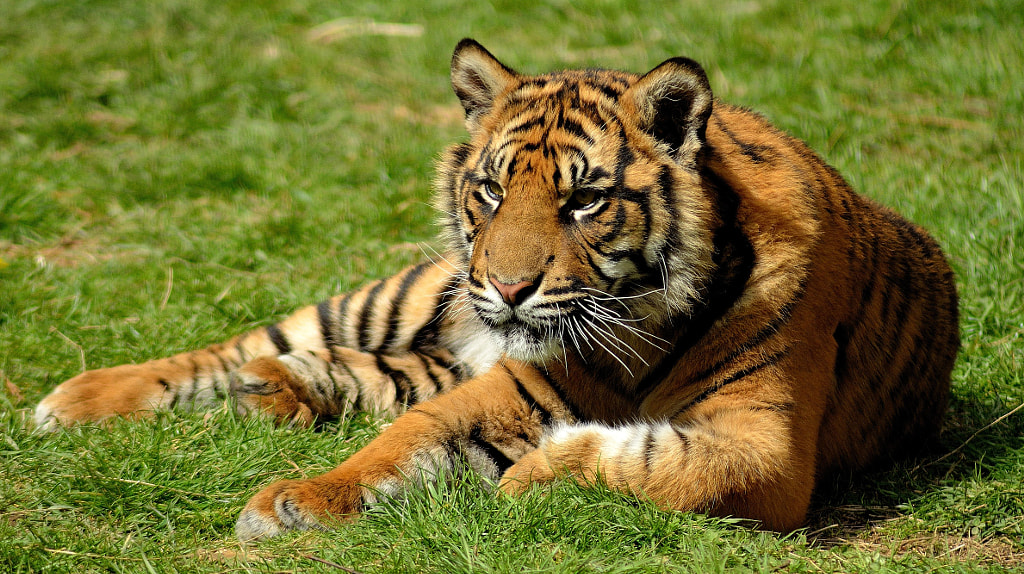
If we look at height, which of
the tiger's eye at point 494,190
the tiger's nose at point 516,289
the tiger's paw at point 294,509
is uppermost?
the tiger's eye at point 494,190

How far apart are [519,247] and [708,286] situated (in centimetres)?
57

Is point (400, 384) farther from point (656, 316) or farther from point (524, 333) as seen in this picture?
point (656, 316)

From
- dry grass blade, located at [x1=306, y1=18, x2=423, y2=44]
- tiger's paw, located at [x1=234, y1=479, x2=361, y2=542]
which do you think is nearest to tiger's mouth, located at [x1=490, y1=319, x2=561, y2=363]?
tiger's paw, located at [x1=234, y1=479, x2=361, y2=542]

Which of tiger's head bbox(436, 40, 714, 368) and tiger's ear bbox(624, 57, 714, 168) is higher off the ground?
tiger's ear bbox(624, 57, 714, 168)

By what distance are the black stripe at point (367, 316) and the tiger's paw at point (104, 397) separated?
30.7 inches

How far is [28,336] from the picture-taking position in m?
3.93

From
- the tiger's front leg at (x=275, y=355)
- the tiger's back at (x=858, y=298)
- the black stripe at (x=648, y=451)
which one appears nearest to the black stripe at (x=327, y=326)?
the tiger's front leg at (x=275, y=355)

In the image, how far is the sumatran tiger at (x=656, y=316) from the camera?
2641 millimetres

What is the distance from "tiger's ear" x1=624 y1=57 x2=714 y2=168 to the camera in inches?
104

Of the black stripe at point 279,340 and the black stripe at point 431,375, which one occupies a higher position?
the black stripe at point 279,340

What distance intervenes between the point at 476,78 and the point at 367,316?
3.95 ft

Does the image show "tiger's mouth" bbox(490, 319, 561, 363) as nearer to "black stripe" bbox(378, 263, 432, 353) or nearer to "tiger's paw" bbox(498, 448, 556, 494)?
"tiger's paw" bbox(498, 448, 556, 494)

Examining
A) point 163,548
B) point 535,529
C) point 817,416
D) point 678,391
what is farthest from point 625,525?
point 163,548

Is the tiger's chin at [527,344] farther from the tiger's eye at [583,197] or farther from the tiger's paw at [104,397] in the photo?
the tiger's paw at [104,397]
